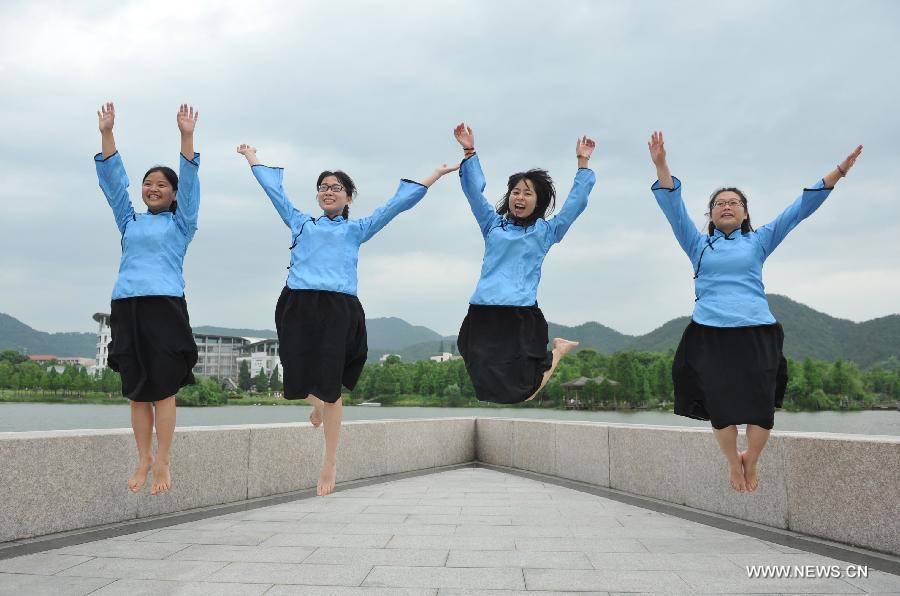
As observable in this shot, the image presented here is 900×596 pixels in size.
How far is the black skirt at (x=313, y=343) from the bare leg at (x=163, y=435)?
2.97 ft

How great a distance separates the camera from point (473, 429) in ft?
42.1

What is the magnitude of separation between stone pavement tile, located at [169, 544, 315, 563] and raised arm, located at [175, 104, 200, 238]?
255 cm

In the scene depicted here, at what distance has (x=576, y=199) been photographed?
491 cm

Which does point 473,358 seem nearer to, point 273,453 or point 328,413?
point 328,413

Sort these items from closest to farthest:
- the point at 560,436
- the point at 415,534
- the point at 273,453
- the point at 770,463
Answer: the point at 415,534
the point at 770,463
the point at 273,453
the point at 560,436

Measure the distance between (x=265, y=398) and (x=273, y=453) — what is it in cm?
5938

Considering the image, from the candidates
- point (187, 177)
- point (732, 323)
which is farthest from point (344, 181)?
point (732, 323)

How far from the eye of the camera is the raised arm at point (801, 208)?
436 centimetres

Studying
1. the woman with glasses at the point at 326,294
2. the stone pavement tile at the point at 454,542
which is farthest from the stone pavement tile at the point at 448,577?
the woman with glasses at the point at 326,294

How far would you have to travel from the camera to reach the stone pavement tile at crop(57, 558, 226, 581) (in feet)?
14.4

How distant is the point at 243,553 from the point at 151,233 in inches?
105

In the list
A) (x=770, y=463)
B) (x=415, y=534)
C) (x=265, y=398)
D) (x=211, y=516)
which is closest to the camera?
(x=415, y=534)

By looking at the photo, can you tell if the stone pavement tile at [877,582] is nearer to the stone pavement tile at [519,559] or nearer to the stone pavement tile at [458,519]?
the stone pavement tile at [519,559]

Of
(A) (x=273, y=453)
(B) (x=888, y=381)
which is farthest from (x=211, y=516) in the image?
(B) (x=888, y=381)
